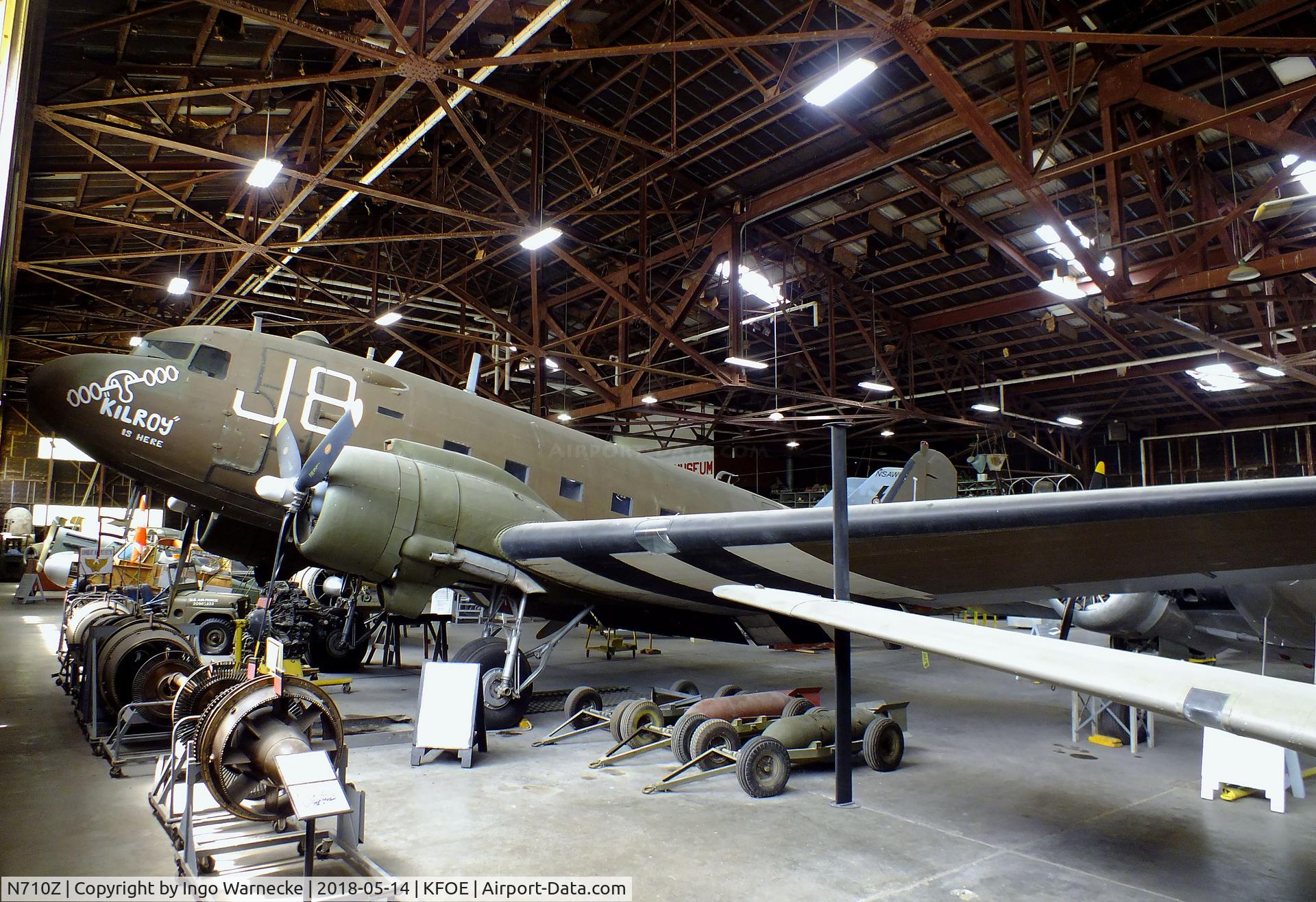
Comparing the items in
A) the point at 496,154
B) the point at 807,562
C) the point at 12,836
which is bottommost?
the point at 12,836

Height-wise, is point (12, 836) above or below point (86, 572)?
below

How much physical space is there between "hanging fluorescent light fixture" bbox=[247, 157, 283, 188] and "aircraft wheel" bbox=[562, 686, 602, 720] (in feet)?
29.0

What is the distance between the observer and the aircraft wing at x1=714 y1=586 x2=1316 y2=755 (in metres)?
1.74

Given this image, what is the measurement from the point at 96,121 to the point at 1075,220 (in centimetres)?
1760

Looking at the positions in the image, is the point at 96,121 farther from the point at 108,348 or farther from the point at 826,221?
→ the point at 108,348

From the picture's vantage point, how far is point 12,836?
205 inches

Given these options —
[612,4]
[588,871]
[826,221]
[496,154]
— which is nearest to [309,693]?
[588,871]

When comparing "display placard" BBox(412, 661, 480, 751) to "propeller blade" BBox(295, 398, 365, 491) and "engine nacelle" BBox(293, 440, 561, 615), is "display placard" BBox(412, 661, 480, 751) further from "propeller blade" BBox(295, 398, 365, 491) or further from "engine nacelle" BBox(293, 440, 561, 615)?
"propeller blade" BBox(295, 398, 365, 491)

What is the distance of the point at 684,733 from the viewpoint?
284 inches

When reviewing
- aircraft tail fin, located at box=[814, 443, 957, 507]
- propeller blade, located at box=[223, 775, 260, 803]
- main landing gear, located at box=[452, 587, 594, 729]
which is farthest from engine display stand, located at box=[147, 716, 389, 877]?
aircraft tail fin, located at box=[814, 443, 957, 507]

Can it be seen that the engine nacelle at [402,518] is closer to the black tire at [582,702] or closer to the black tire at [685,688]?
the black tire at [582,702]

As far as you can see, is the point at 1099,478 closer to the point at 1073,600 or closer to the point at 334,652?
the point at 1073,600

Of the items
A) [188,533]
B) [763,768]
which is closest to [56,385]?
[188,533]

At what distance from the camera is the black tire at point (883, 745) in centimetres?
727
